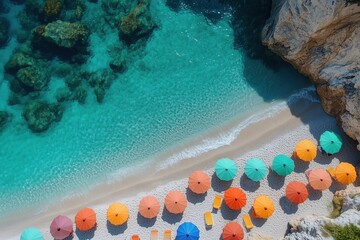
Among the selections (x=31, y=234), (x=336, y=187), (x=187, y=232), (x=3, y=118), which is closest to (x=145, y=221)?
(x=187, y=232)

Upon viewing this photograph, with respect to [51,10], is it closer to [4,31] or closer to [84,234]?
[4,31]

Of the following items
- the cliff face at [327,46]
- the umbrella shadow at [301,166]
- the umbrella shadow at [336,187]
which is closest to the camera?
the cliff face at [327,46]

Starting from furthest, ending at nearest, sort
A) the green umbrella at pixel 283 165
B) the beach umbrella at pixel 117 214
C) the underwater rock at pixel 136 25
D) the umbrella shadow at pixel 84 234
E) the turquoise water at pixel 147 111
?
the underwater rock at pixel 136 25 < the turquoise water at pixel 147 111 < the green umbrella at pixel 283 165 < the umbrella shadow at pixel 84 234 < the beach umbrella at pixel 117 214

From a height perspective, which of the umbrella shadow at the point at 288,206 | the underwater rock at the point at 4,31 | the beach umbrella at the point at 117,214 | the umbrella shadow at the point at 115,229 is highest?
the underwater rock at the point at 4,31

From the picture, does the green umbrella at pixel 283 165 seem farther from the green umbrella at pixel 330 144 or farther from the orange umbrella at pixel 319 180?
the green umbrella at pixel 330 144

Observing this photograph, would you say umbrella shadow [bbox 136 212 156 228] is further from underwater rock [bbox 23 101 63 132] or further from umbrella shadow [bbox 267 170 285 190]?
underwater rock [bbox 23 101 63 132]

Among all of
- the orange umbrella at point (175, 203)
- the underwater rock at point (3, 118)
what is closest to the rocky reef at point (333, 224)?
the orange umbrella at point (175, 203)

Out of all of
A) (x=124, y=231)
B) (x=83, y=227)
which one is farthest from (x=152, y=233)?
(x=83, y=227)
